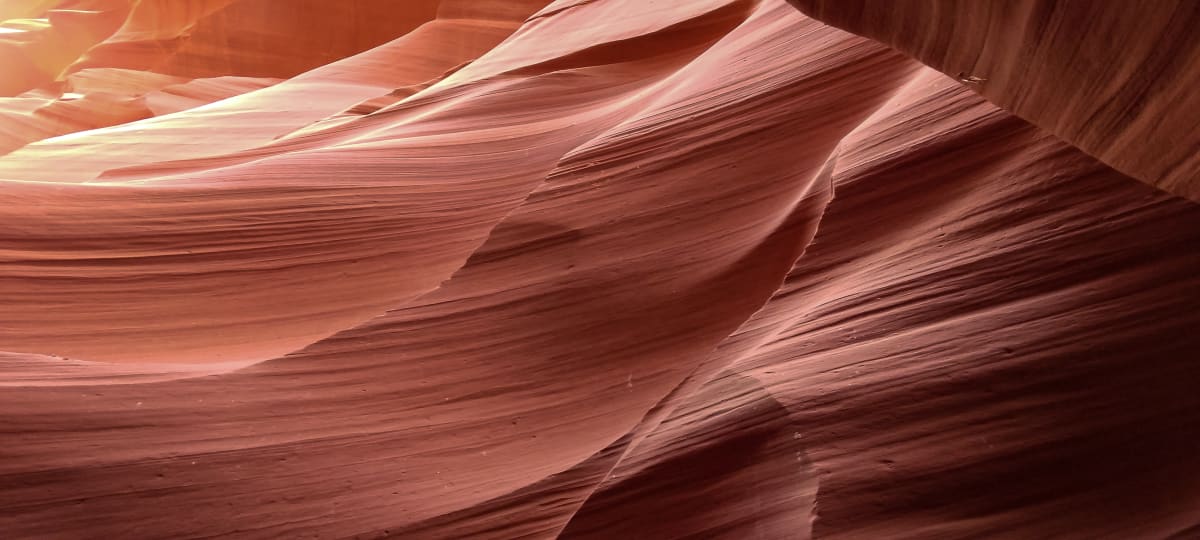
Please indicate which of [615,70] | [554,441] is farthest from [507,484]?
[615,70]

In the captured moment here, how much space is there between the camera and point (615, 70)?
3.47 meters

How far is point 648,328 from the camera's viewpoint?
6.64 ft

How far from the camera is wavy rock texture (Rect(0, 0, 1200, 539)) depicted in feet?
4.77

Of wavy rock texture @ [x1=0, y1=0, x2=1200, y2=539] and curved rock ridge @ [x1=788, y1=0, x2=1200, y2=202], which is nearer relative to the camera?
curved rock ridge @ [x1=788, y1=0, x2=1200, y2=202]

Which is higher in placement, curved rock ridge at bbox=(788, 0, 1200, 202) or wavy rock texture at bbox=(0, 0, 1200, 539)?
curved rock ridge at bbox=(788, 0, 1200, 202)

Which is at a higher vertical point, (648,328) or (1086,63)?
(1086,63)

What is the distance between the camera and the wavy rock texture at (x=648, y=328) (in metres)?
1.46

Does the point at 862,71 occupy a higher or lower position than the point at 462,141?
higher

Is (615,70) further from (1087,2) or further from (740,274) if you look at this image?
(1087,2)

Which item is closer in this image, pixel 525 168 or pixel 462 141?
pixel 525 168

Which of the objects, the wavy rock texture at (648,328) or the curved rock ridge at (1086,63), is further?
the wavy rock texture at (648,328)

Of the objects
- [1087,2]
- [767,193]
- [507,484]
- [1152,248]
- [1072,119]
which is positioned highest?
[1087,2]

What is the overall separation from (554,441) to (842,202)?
0.78 meters

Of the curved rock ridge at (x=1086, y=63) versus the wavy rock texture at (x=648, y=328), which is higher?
the curved rock ridge at (x=1086, y=63)
